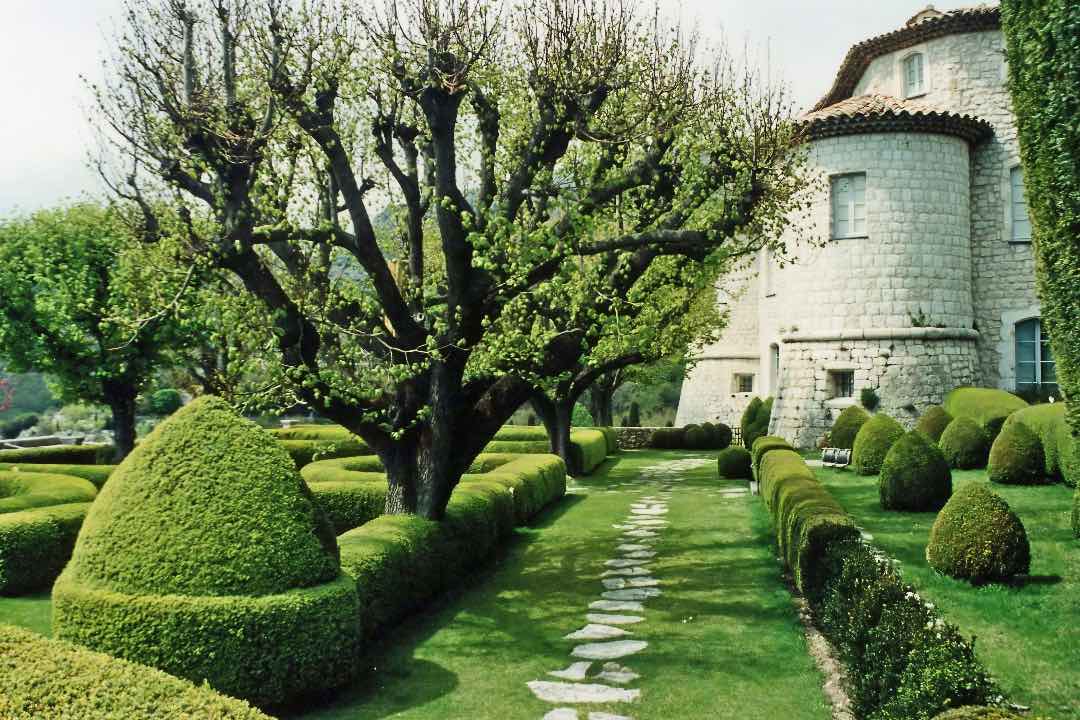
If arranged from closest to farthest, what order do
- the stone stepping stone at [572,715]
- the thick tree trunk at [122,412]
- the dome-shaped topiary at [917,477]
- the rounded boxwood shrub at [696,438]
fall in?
the stone stepping stone at [572,715]
the dome-shaped topiary at [917,477]
the thick tree trunk at [122,412]
the rounded boxwood shrub at [696,438]

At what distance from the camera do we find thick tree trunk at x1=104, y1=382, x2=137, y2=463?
22.1 m

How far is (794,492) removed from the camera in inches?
412

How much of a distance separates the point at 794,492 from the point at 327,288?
6.14 m

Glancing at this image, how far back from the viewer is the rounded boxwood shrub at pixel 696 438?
1222 inches

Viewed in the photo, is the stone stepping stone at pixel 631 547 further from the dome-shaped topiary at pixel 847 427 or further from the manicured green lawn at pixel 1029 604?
the dome-shaped topiary at pixel 847 427

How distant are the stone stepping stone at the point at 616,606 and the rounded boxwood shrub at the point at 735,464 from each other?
476 inches

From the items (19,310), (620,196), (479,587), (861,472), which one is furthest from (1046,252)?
(19,310)

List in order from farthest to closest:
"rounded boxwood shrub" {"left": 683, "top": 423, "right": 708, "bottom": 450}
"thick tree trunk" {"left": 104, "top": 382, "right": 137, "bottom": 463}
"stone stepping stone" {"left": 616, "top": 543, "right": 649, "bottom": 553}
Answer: "rounded boxwood shrub" {"left": 683, "top": 423, "right": 708, "bottom": 450} → "thick tree trunk" {"left": 104, "top": 382, "right": 137, "bottom": 463} → "stone stepping stone" {"left": 616, "top": 543, "right": 649, "bottom": 553}

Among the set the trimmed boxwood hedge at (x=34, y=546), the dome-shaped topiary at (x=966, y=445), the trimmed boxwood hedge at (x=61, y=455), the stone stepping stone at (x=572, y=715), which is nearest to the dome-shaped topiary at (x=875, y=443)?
the dome-shaped topiary at (x=966, y=445)

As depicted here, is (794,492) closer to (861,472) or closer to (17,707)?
(861,472)

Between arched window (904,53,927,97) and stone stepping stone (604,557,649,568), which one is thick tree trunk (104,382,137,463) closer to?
stone stepping stone (604,557,649,568)

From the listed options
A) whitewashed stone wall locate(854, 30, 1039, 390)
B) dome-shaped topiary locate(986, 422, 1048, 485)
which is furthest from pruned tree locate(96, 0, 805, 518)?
whitewashed stone wall locate(854, 30, 1039, 390)

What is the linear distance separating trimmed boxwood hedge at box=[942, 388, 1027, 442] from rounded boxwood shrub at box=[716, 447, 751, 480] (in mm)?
4635

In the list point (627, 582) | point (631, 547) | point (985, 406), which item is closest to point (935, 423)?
point (985, 406)
